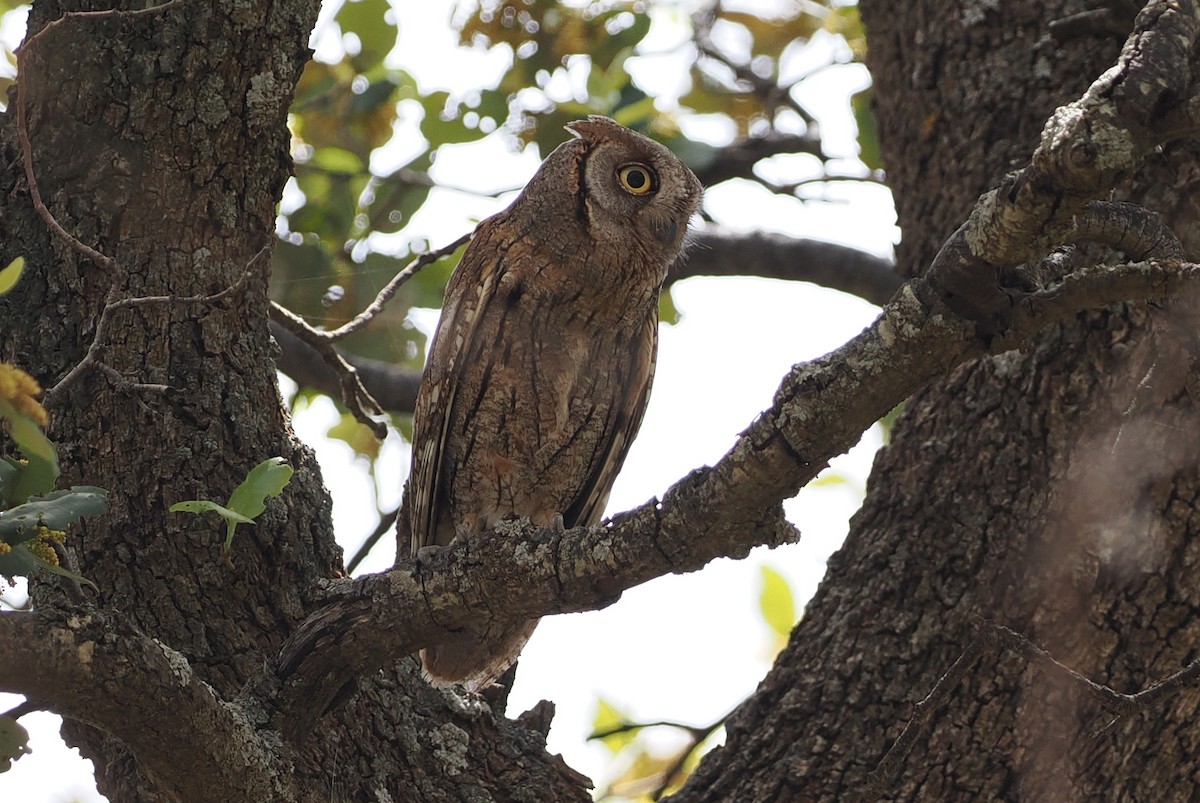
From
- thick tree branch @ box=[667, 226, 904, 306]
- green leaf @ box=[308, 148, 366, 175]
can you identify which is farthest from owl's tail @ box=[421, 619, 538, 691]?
green leaf @ box=[308, 148, 366, 175]

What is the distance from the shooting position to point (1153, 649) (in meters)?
2.51

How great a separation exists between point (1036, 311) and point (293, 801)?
4.68ft

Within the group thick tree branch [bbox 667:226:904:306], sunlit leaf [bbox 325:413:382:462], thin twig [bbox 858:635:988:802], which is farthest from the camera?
sunlit leaf [bbox 325:413:382:462]

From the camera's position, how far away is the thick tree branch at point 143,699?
65.7 inches

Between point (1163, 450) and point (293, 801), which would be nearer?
point (293, 801)

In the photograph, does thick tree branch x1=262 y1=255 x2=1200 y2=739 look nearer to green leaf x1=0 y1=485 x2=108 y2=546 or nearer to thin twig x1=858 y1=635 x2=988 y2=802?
thin twig x1=858 y1=635 x2=988 y2=802

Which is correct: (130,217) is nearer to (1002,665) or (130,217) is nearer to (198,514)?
(198,514)

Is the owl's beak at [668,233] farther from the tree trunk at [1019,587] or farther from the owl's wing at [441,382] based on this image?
the tree trunk at [1019,587]

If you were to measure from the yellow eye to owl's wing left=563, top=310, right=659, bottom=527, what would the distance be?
0.35 m

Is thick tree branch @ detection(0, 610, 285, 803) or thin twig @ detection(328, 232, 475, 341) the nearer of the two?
thick tree branch @ detection(0, 610, 285, 803)

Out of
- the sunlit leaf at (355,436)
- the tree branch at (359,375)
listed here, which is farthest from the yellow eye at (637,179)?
the sunlit leaf at (355,436)

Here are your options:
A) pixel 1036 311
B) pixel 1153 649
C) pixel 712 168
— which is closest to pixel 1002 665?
pixel 1153 649

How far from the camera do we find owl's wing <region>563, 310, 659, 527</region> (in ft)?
11.7

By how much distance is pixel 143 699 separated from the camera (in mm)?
1788
